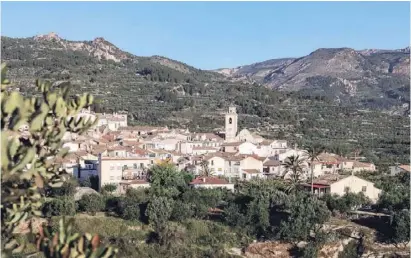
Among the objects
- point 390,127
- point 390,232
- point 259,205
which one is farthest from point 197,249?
point 390,127

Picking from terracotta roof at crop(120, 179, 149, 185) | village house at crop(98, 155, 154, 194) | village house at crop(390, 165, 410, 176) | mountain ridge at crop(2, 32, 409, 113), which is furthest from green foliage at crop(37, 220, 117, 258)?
mountain ridge at crop(2, 32, 409, 113)

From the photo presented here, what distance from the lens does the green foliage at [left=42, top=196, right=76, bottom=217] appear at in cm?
3300

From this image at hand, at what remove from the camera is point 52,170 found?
19.2 feet

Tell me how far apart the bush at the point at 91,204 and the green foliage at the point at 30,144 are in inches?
1135

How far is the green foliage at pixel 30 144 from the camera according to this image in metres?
4.93

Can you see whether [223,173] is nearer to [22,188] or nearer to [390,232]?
[390,232]

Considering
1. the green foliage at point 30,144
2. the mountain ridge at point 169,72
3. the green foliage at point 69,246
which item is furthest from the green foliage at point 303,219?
the mountain ridge at point 169,72

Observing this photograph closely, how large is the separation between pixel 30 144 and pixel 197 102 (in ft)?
285

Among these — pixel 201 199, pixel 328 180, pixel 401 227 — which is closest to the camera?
pixel 401 227

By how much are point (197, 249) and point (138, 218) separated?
3.89m

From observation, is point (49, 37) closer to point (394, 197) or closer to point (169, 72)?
point (169, 72)

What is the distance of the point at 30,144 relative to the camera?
5406 millimetres

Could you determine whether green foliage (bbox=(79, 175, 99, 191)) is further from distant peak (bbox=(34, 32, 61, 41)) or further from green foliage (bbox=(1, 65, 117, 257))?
distant peak (bbox=(34, 32, 61, 41))

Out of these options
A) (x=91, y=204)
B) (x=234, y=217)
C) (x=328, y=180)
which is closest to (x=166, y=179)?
(x=91, y=204)
